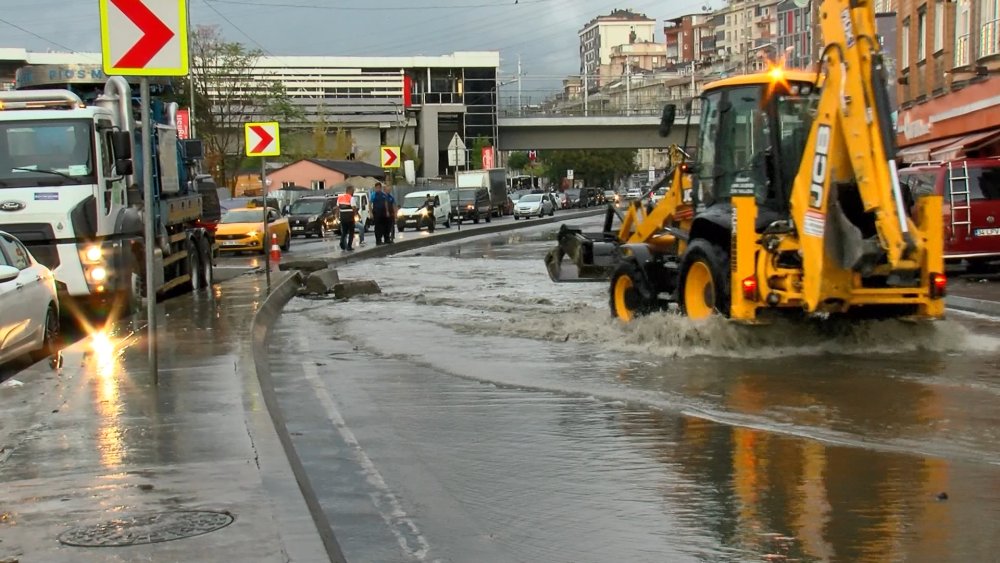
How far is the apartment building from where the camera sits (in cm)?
2986

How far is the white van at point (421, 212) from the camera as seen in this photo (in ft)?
178

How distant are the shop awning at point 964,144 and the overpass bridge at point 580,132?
4924 cm

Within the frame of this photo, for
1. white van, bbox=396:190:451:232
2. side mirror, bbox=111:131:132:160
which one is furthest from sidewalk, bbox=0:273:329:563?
white van, bbox=396:190:451:232

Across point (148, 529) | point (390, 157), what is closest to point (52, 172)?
point (148, 529)

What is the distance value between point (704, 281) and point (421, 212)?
41.2 meters

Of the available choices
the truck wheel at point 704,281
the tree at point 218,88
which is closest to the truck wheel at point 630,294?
the truck wheel at point 704,281

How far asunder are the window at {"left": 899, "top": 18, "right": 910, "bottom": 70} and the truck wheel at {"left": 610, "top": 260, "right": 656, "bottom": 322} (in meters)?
28.6

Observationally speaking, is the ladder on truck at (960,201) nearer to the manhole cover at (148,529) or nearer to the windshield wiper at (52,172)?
the windshield wiper at (52,172)

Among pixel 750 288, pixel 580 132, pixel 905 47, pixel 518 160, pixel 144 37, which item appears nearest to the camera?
pixel 144 37

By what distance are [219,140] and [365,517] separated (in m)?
67.8

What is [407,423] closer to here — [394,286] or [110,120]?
[110,120]

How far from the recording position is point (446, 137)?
122000 mm

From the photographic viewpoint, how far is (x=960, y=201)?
23203 millimetres

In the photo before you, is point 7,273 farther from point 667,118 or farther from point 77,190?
point 667,118
